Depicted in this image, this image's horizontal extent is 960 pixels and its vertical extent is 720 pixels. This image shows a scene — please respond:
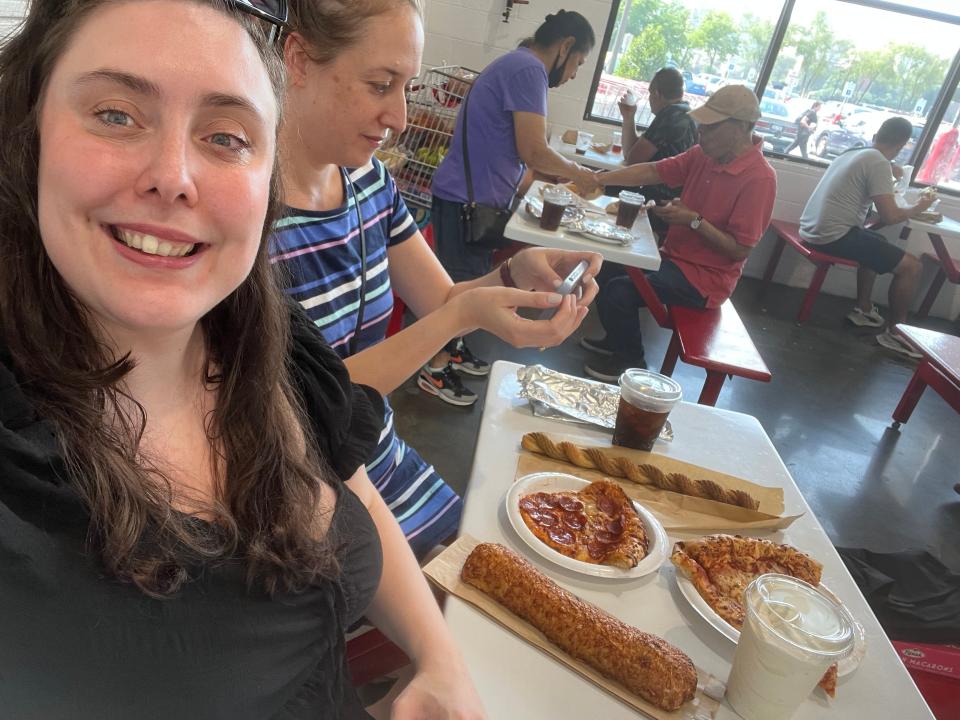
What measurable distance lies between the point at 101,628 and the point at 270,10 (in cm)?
75

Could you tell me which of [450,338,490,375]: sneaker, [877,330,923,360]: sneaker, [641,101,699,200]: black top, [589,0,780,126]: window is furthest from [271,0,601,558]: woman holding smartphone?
[589,0,780,126]: window

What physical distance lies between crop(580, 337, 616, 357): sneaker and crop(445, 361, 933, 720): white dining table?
9.00 feet

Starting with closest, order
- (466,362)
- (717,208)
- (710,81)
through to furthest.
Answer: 1. (717,208)
2. (466,362)
3. (710,81)

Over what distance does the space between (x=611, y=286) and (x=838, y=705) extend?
127 inches

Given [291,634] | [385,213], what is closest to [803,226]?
[385,213]

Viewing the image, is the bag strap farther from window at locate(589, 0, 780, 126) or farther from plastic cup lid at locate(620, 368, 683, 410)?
window at locate(589, 0, 780, 126)

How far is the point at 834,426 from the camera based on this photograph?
152 inches

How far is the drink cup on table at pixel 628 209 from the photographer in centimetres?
333

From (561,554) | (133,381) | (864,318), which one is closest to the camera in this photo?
(133,381)

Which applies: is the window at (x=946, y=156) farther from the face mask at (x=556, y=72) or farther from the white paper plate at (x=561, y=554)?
the white paper plate at (x=561, y=554)

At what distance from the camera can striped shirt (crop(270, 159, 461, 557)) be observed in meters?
1.33

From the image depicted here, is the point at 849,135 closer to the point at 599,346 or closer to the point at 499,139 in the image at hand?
the point at 599,346

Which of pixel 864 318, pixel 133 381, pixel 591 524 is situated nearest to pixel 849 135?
pixel 864 318

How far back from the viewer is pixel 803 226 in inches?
218
